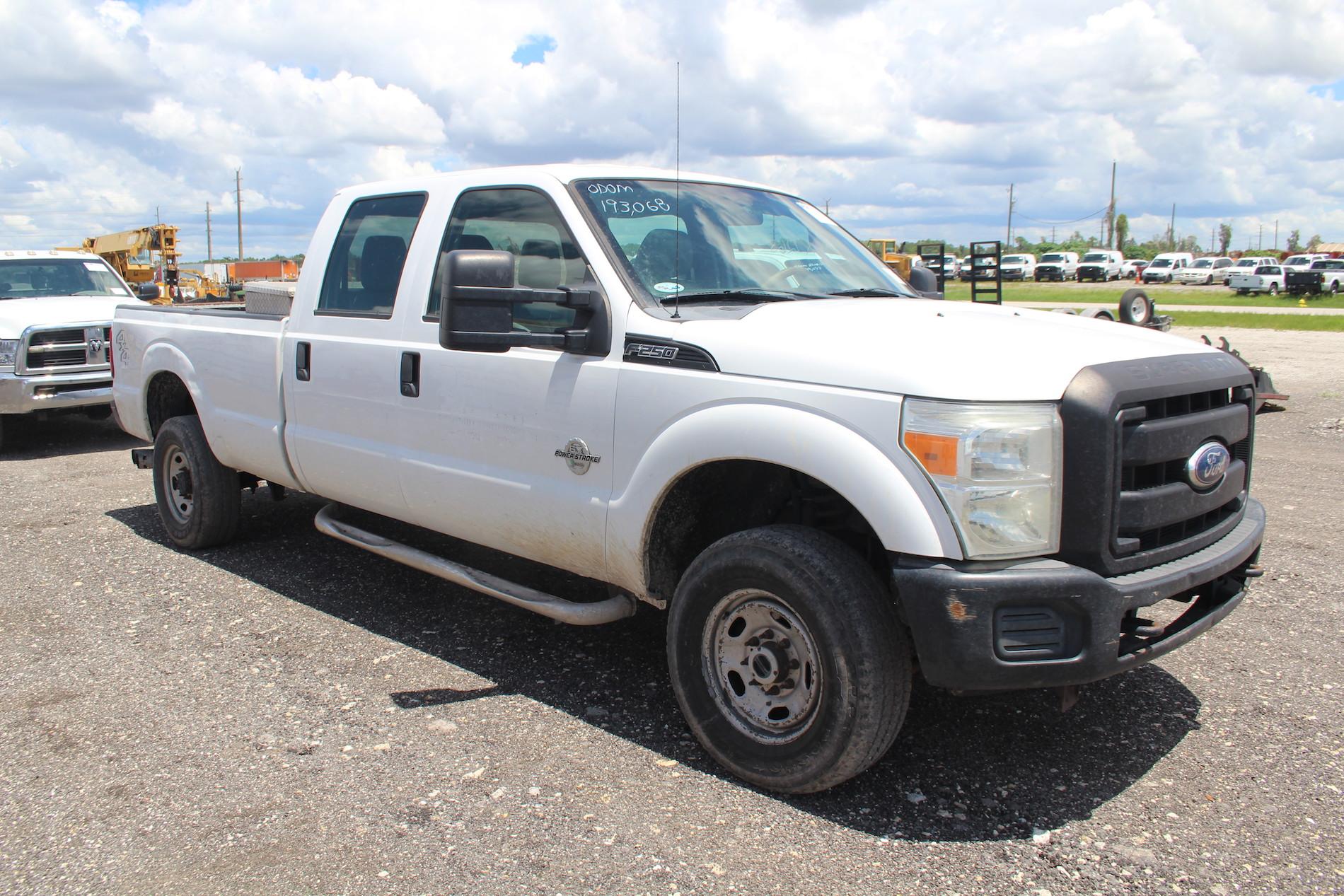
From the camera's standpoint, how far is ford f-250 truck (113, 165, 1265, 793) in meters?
2.98

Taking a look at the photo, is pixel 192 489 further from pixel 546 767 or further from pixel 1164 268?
pixel 1164 268

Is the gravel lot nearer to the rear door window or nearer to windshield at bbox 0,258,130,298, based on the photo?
the rear door window

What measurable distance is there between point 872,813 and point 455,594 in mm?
2818

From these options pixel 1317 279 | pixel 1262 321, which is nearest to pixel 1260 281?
pixel 1317 279

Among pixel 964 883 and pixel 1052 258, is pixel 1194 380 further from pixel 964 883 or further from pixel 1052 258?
pixel 1052 258

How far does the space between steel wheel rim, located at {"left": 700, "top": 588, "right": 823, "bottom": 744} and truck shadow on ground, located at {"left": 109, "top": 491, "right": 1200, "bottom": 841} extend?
240 mm

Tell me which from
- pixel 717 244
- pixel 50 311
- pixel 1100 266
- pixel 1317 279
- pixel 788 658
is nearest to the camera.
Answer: pixel 788 658

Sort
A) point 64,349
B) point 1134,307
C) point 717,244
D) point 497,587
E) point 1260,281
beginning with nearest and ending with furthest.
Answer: point 717,244
point 497,587
point 1134,307
point 64,349
point 1260,281

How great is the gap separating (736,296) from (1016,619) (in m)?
1.59

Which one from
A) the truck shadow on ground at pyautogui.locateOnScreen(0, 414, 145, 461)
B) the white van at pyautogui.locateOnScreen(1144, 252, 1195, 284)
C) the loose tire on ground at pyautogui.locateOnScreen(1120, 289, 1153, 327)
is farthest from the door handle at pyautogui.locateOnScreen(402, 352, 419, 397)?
the white van at pyautogui.locateOnScreen(1144, 252, 1195, 284)

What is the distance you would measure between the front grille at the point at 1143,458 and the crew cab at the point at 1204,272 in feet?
189

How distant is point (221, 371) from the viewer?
577 cm

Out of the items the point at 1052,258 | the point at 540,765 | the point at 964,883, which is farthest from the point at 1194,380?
the point at 1052,258

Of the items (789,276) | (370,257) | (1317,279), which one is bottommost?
(789,276)
